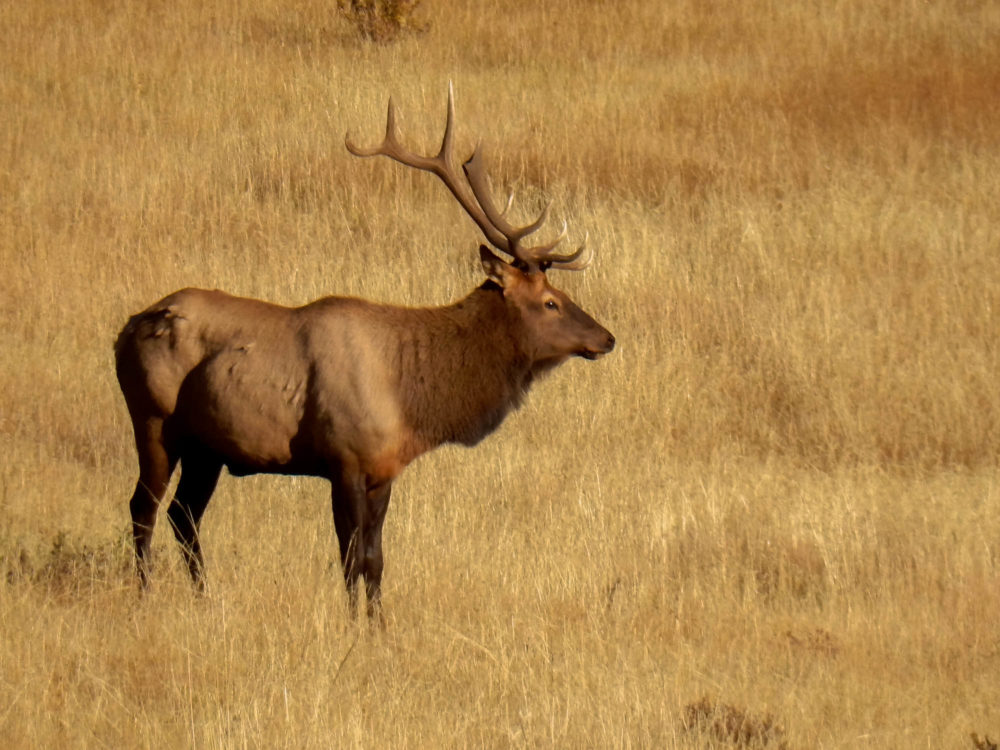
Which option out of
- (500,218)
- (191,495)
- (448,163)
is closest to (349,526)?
(191,495)

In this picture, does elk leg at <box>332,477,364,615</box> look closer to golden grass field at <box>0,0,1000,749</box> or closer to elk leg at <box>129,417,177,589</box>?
golden grass field at <box>0,0,1000,749</box>

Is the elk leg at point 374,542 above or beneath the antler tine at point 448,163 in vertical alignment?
beneath

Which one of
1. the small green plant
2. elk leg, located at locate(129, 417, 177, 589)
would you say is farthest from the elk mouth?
the small green plant

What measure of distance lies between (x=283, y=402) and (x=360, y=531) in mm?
637

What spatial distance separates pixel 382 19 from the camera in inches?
595

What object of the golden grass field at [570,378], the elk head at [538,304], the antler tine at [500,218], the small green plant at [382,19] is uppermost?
the small green plant at [382,19]

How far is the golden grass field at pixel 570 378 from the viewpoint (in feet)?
19.5

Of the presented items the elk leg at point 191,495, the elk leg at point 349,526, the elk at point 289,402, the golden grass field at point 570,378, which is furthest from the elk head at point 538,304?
the elk leg at point 191,495

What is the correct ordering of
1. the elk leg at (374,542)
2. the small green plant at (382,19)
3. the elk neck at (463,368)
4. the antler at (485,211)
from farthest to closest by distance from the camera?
the small green plant at (382,19), the antler at (485,211), the elk neck at (463,368), the elk leg at (374,542)

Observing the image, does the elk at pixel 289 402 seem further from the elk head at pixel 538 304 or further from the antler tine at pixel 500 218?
the antler tine at pixel 500 218

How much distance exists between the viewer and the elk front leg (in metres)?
6.77

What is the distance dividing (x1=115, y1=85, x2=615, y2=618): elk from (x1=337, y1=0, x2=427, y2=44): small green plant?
833 centimetres

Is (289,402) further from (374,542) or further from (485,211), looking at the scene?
(485,211)

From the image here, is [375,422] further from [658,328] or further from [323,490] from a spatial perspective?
[658,328]
